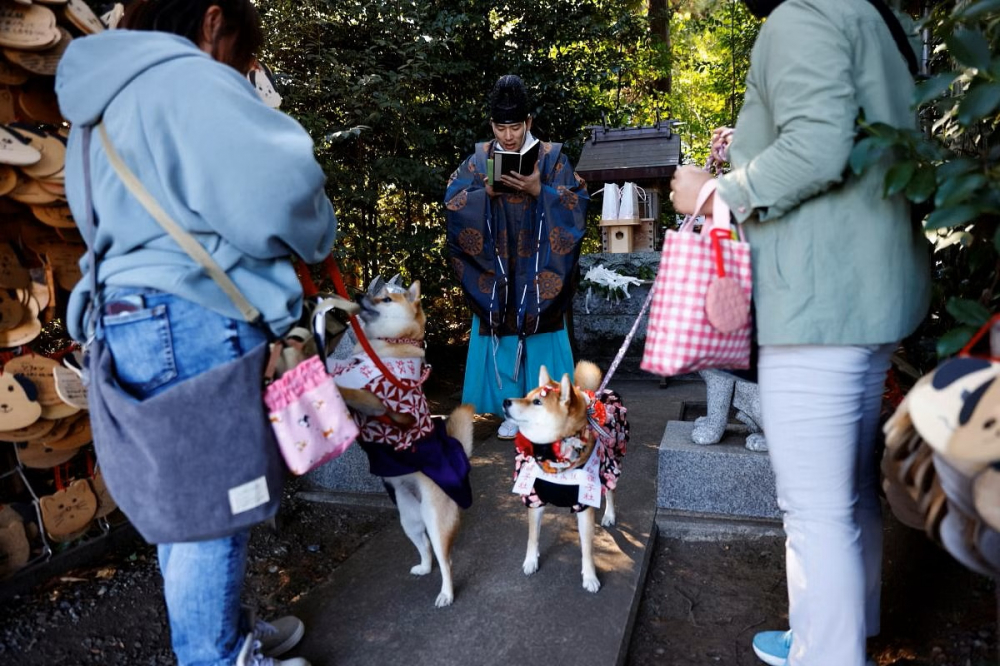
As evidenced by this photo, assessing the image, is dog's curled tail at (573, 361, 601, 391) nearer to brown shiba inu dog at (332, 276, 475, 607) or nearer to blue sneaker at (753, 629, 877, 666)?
brown shiba inu dog at (332, 276, 475, 607)

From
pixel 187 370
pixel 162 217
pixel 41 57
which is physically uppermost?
pixel 41 57

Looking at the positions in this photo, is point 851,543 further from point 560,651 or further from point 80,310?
point 80,310

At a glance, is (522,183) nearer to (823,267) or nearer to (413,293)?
(413,293)

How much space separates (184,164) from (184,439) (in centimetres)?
63

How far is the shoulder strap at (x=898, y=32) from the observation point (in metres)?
1.62

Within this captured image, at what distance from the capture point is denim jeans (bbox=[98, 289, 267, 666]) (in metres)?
1.53

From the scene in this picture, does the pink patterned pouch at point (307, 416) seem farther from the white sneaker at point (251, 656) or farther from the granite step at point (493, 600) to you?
the granite step at point (493, 600)

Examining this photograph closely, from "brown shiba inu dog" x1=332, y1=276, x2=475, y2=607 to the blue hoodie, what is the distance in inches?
29.4

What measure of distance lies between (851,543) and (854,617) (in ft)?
0.59

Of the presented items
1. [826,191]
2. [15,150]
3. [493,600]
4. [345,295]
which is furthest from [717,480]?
[15,150]

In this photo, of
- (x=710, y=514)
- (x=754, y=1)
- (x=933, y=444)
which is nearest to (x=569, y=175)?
(x=710, y=514)

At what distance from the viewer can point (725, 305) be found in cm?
160

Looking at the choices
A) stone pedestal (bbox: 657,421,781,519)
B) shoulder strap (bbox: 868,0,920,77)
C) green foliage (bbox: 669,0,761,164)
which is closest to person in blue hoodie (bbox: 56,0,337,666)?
shoulder strap (bbox: 868,0,920,77)

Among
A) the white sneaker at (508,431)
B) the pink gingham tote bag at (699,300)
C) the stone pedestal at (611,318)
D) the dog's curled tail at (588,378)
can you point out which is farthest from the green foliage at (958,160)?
the stone pedestal at (611,318)
